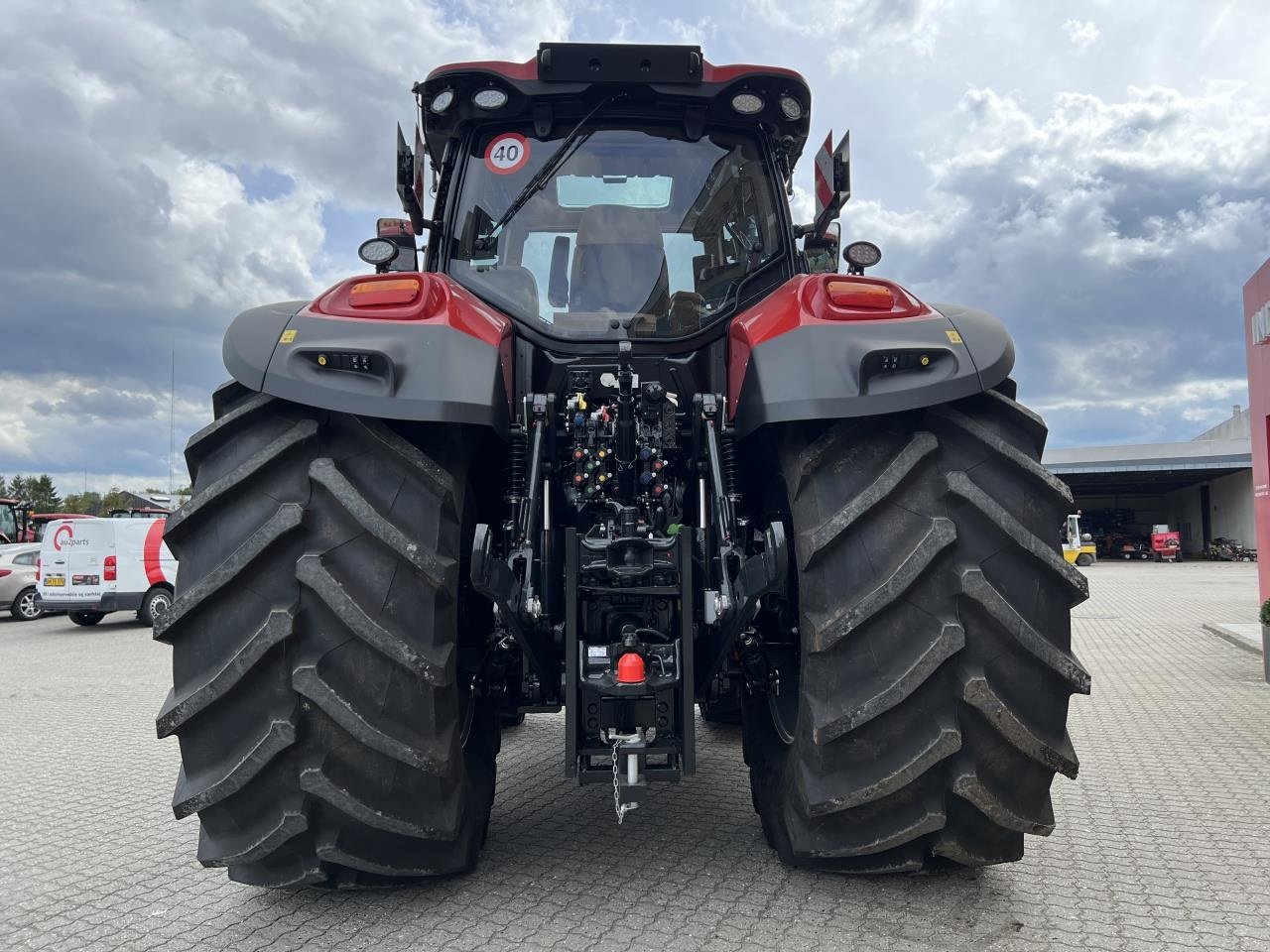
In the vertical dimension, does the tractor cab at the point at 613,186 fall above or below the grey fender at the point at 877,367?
above

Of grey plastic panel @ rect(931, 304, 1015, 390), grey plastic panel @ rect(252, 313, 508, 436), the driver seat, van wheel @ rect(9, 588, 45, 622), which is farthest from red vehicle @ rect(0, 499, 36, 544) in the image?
grey plastic panel @ rect(931, 304, 1015, 390)

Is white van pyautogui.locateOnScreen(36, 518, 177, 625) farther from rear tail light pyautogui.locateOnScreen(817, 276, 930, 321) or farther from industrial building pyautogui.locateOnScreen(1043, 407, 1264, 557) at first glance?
industrial building pyautogui.locateOnScreen(1043, 407, 1264, 557)

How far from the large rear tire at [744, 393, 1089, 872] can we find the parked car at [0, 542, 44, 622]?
1926 cm

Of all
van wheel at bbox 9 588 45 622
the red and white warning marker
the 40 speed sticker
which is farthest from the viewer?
van wheel at bbox 9 588 45 622

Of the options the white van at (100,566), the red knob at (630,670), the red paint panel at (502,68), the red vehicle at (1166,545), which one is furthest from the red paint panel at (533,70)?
the red vehicle at (1166,545)

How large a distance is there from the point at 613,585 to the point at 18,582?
19150 mm

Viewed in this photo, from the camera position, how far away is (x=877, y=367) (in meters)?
2.64

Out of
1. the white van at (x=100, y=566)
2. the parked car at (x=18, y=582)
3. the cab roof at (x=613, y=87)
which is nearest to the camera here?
the cab roof at (x=613, y=87)

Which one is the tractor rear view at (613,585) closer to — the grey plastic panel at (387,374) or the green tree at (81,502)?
the grey plastic panel at (387,374)

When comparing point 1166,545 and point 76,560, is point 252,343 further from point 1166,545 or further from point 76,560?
point 1166,545

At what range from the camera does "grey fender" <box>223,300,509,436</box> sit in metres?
2.55

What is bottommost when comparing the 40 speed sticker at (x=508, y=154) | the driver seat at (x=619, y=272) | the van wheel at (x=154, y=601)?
the van wheel at (x=154, y=601)

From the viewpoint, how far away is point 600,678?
273cm

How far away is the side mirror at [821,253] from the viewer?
12.8 ft
